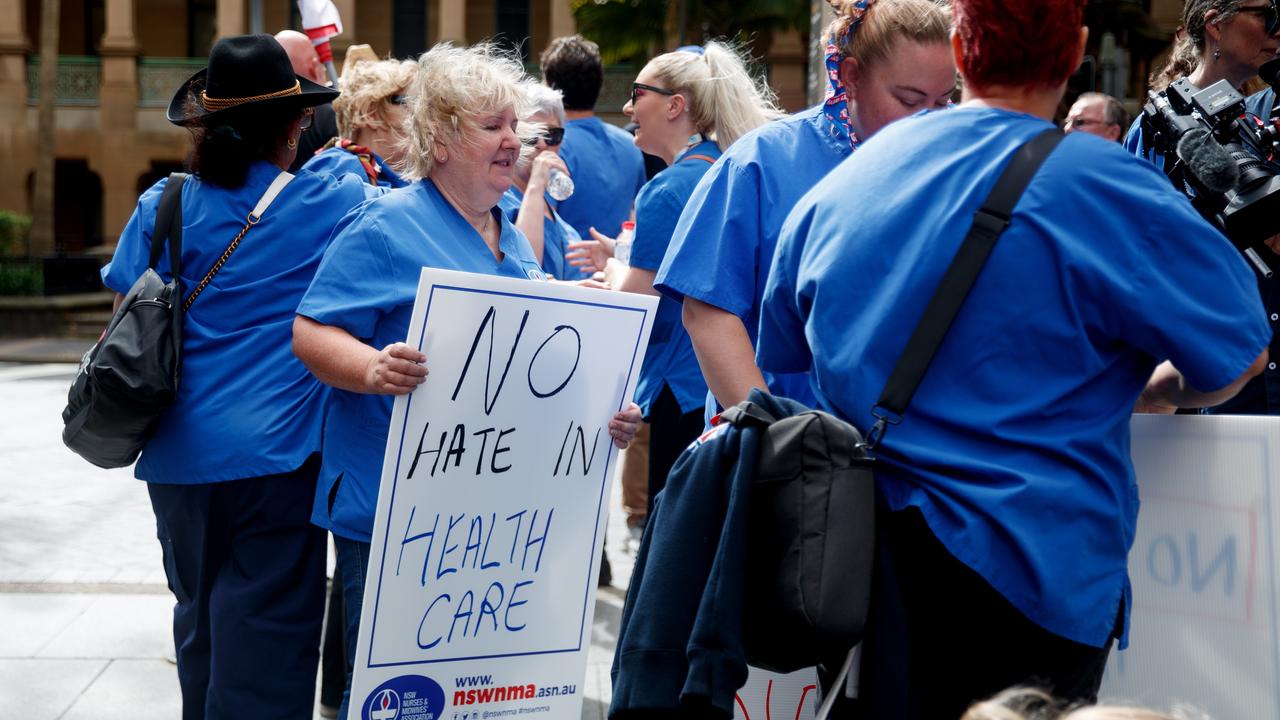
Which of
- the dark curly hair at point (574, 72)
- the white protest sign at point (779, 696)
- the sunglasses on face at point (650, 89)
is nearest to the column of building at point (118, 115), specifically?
the dark curly hair at point (574, 72)

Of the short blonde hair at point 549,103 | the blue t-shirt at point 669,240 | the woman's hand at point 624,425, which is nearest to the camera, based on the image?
the woman's hand at point 624,425

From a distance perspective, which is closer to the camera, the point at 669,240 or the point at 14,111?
the point at 669,240

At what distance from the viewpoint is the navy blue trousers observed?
11.7 feet

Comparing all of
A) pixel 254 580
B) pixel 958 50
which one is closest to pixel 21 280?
pixel 254 580

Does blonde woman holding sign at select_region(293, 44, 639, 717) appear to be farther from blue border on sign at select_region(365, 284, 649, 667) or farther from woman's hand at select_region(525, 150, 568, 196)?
woman's hand at select_region(525, 150, 568, 196)

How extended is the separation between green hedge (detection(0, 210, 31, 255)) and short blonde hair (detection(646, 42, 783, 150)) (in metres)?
22.7

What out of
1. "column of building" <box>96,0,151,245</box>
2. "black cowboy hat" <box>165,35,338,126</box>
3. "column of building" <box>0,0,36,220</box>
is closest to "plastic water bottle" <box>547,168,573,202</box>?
"black cowboy hat" <box>165,35,338,126</box>

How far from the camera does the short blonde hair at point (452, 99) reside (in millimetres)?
3307

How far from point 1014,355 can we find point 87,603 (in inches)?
195

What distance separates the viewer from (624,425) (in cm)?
339

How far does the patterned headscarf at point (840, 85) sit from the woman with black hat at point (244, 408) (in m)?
1.42

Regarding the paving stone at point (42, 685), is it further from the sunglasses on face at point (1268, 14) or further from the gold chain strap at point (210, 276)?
the sunglasses on face at point (1268, 14)

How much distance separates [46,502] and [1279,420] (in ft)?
24.5

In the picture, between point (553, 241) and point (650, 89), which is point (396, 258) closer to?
point (650, 89)
